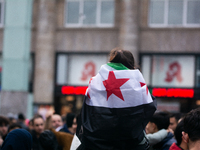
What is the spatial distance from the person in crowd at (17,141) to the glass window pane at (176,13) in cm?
1778

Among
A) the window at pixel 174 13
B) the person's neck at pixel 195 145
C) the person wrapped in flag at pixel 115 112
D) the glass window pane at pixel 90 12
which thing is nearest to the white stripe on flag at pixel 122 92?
the person wrapped in flag at pixel 115 112

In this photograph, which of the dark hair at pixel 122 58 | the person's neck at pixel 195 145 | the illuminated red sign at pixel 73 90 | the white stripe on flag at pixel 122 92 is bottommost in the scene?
the illuminated red sign at pixel 73 90

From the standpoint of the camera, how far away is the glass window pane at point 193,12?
2016 centimetres

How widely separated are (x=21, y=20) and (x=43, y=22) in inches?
71.1

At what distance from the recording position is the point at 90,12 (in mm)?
21109

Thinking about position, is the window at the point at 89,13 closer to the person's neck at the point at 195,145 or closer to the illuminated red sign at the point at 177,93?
the illuminated red sign at the point at 177,93

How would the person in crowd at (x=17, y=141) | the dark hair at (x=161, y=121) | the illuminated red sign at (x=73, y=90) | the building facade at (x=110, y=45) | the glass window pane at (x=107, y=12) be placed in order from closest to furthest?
the person in crowd at (x=17, y=141)
the dark hair at (x=161, y=121)
the building facade at (x=110, y=45)
the illuminated red sign at (x=73, y=90)
the glass window pane at (x=107, y=12)

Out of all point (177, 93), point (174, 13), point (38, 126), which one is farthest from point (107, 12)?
point (38, 126)

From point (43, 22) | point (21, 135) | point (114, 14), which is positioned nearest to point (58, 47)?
point (43, 22)

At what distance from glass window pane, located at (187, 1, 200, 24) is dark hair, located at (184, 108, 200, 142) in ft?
61.4

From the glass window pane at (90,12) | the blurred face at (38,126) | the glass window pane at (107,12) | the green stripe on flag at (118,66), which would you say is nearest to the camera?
the green stripe on flag at (118,66)

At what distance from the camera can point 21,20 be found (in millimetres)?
19188

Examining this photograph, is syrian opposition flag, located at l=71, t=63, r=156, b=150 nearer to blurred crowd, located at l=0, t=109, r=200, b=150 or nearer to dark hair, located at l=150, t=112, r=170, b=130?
blurred crowd, located at l=0, t=109, r=200, b=150

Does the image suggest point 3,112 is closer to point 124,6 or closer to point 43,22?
point 43,22
